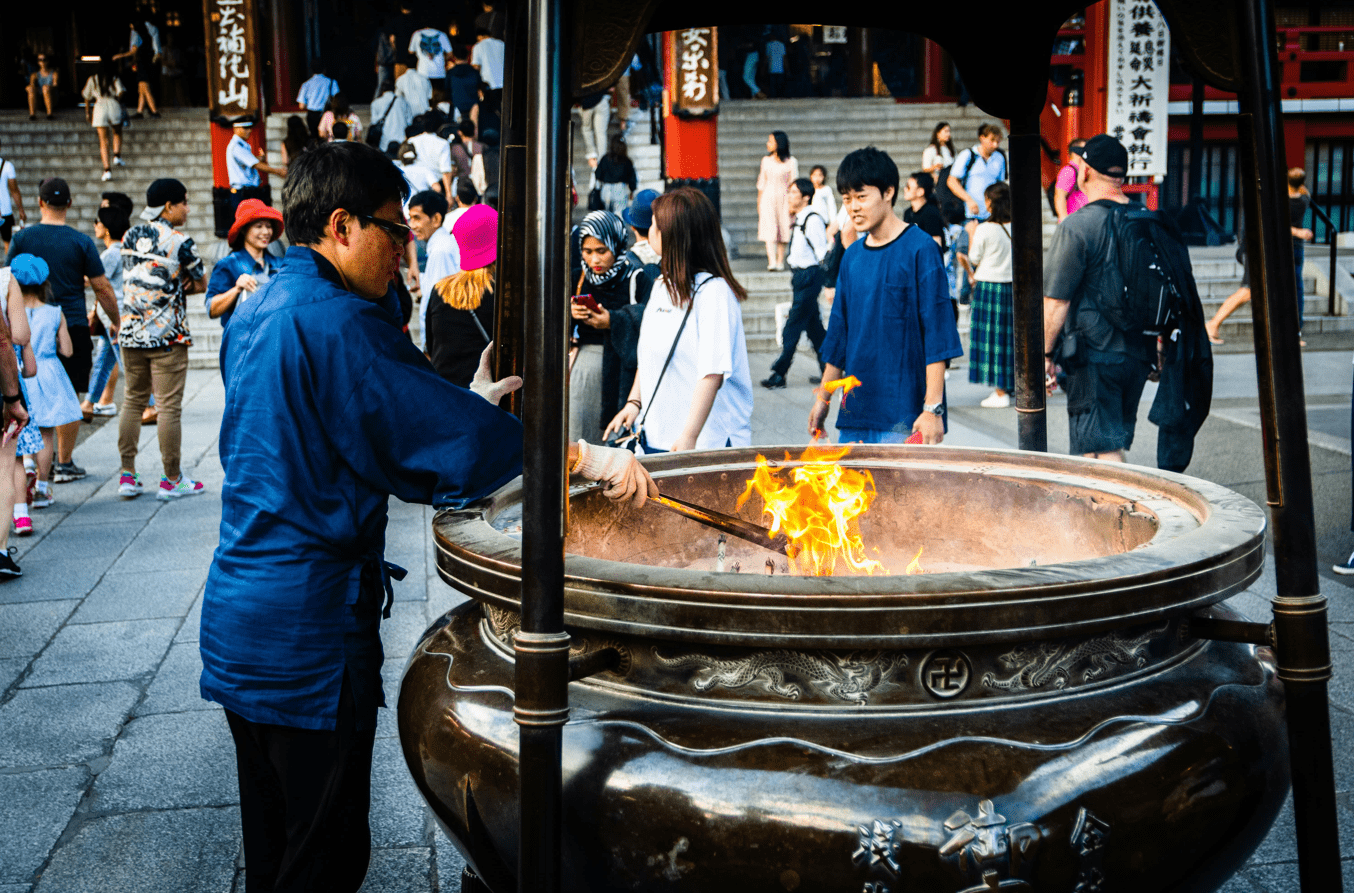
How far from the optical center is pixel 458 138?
13.5 metres

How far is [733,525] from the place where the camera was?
8.48 ft

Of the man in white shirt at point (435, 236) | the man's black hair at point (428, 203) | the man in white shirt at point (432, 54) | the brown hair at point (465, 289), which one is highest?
the man in white shirt at point (432, 54)

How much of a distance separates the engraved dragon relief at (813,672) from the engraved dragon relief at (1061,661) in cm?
16

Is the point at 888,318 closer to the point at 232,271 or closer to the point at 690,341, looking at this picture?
the point at 690,341

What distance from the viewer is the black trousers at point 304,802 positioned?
2.14 metres

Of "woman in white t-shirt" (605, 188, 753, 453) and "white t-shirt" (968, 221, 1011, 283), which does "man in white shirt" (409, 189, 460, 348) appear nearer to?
"woman in white t-shirt" (605, 188, 753, 453)

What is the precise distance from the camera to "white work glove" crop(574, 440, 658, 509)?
84.2 inches

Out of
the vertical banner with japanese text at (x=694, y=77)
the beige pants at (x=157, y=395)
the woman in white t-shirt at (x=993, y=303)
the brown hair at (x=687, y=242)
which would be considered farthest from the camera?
the vertical banner with japanese text at (x=694, y=77)

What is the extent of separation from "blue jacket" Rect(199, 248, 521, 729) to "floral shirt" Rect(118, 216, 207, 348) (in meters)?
5.09

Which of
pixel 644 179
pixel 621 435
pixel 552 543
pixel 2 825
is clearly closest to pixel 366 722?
pixel 552 543

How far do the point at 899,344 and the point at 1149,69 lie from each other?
34.5 ft

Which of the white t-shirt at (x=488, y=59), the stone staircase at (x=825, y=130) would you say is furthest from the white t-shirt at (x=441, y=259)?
the stone staircase at (x=825, y=130)

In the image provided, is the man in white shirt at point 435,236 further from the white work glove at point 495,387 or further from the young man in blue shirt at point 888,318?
the white work glove at point 495,387

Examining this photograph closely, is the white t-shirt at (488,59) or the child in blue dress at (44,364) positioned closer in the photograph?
the child in blue dress at (44,364)
